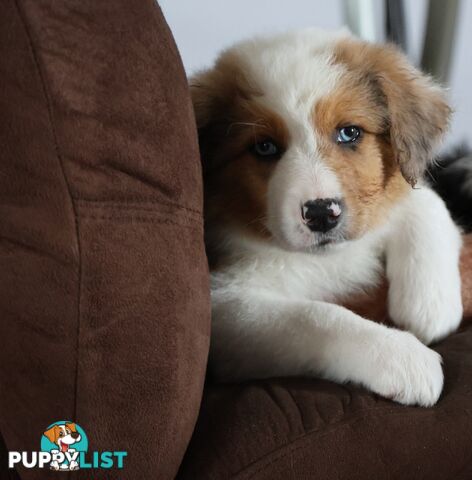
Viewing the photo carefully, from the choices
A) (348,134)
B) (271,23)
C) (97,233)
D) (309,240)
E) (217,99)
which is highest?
(271,23)

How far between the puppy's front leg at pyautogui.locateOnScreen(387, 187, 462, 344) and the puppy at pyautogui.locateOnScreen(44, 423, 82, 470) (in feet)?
3.10

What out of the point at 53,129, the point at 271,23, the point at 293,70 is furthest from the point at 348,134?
the point at 271,23

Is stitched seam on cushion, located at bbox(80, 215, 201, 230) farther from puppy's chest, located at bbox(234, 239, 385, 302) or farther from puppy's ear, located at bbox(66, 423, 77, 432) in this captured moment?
puppy's chest, located at bbox(234, 239, 385, 302)

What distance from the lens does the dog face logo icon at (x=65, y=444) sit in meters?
1.20

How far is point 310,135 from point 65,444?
3.07ft

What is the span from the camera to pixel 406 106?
181 cm

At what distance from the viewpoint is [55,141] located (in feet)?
3.60

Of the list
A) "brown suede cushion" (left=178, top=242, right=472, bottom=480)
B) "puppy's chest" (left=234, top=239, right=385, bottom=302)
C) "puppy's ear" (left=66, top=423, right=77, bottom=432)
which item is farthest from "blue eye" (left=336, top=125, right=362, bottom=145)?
"puppy's ear" (left=66, top=423, right=77, bottom=432)

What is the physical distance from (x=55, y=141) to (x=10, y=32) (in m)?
0.19

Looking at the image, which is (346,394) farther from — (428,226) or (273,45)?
(273,45)

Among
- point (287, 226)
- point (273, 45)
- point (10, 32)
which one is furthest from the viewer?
point (273, 45)

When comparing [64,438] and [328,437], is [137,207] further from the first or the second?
[328,437]

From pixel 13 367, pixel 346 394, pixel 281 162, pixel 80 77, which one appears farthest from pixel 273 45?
pixel 13 367

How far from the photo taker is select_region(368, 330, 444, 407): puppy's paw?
139 centimetres
